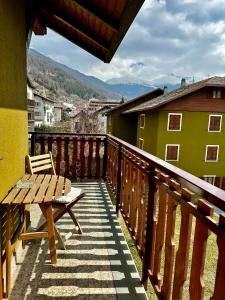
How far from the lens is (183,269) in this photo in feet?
4.74

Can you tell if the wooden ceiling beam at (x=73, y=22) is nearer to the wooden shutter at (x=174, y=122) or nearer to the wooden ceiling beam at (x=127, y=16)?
the wooden ceiling beam at (x=127, y=16)

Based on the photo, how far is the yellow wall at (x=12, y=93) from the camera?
7.44 feet

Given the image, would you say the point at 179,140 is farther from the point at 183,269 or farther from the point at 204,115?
the point at 183,269

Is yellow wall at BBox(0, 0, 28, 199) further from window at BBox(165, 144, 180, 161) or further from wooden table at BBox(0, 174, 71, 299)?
window at BBox(165, 144, 180, 161)

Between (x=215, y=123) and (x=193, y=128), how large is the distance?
5.81 feet

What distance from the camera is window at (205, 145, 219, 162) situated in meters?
19.1

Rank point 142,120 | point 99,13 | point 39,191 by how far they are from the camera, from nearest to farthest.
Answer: point 39,191 → point 99,13 → point 142,120

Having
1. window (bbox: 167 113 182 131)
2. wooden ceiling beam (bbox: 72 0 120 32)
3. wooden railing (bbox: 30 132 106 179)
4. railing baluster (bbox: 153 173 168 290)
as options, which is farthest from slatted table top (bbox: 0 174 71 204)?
window (bbox: 167 113 182 131)

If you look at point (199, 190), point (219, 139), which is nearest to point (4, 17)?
point (199, 190)

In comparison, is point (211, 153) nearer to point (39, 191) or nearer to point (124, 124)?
point (124, 124)

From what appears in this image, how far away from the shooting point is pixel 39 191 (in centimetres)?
240

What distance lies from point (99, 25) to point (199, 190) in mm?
3107

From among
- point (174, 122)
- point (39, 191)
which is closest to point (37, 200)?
point (39, 191)

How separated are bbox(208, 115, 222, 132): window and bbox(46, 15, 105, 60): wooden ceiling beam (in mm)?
15475
